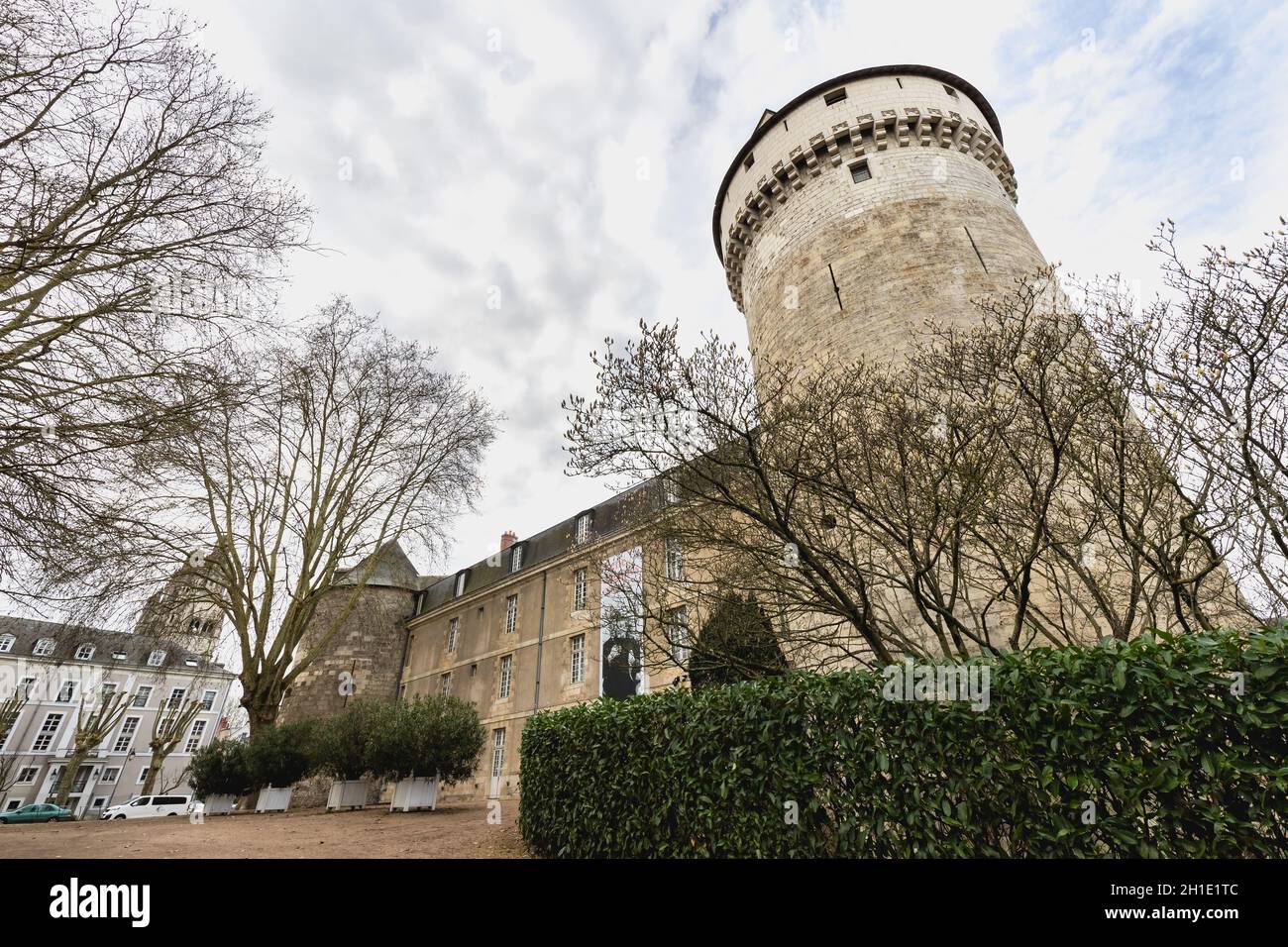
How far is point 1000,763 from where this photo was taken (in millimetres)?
3828

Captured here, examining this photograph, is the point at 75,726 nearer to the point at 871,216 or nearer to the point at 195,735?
the point at 195,735

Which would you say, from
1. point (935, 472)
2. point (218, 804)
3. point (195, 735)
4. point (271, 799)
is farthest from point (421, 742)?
point (195, 735)

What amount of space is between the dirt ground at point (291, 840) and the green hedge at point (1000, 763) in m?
3.61

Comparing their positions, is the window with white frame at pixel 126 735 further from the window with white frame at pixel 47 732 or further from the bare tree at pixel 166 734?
the window with white frame at pixel 47 732

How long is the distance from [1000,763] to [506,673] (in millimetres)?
22534

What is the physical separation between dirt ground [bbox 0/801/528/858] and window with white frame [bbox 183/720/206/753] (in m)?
41.1

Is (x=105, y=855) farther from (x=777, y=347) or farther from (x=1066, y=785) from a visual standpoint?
(x=777, y=347)

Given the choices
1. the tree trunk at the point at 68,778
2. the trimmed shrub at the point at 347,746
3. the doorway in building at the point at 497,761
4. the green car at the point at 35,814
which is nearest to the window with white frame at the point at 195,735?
the tree trunk at the point at 68,778

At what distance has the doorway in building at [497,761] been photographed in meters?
21.5

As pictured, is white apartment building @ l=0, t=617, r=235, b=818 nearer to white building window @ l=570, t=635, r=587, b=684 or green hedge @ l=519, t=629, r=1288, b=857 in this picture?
white building window @ l=570, t=635, r=587, b=684

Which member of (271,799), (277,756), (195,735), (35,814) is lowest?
(35,814)

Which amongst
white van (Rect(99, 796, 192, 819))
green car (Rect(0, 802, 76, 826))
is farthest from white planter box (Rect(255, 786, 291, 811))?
green car (Rect(0, 802, 76, 826))

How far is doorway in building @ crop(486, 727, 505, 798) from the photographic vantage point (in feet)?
70.6
